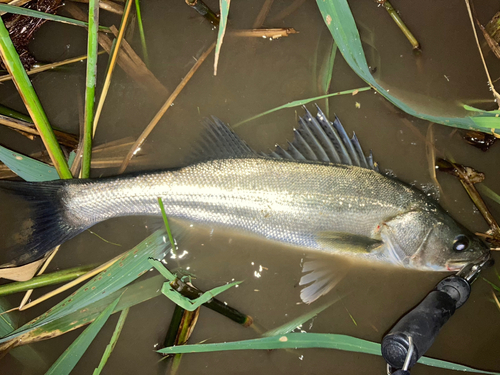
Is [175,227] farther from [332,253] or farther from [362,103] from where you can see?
[362,103]

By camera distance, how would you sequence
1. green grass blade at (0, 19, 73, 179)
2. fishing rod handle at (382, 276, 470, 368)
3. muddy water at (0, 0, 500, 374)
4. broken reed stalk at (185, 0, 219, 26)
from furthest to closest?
muddy water at (0, 0, 500, 374)
broken reed stalk at (185, 0, 219, 26)
green grass blade at (0, 19, 73, 179)
fishing rod handle at (382, 276, 470, 368)

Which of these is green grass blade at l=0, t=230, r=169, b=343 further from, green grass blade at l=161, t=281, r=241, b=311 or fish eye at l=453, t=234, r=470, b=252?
fish eye at l=453, t=234, r=470, b=252

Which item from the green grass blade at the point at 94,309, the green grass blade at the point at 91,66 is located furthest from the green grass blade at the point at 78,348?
the green grass blade at the point at 91,66

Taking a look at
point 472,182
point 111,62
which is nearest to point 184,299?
point 111,62

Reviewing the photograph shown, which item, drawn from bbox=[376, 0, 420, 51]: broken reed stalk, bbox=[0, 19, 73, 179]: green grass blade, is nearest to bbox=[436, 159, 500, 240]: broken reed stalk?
bbox=[376, 0, 420, 51]: broken reed stalk

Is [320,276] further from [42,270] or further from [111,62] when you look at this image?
[111,62]

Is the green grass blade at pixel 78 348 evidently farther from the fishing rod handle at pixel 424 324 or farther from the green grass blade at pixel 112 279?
the fishing rod handle at pixel 424 324
